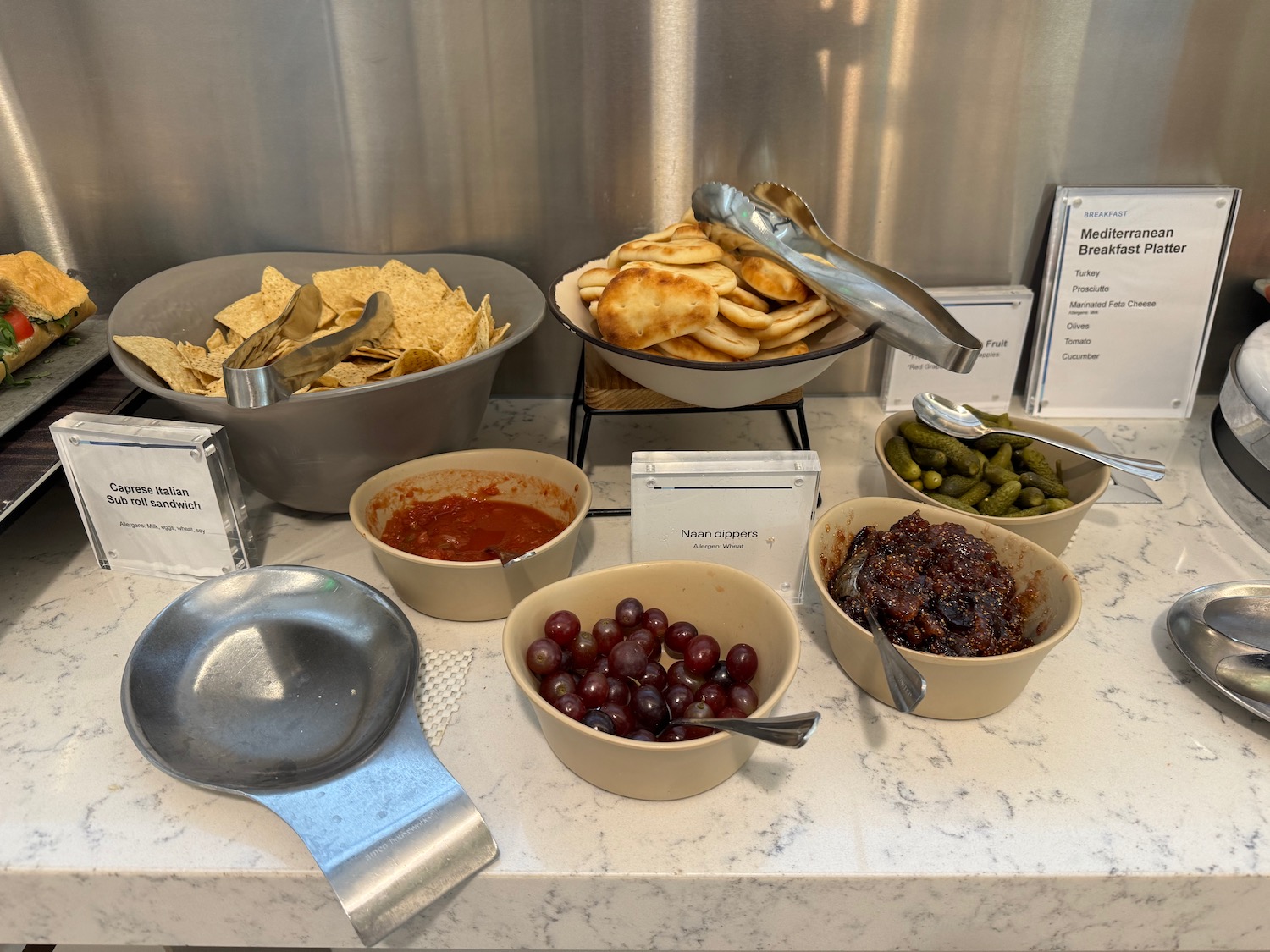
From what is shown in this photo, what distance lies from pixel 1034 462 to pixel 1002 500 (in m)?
0.10

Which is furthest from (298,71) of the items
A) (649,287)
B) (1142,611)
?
(1142,611)

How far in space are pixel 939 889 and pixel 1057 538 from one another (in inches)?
17.3

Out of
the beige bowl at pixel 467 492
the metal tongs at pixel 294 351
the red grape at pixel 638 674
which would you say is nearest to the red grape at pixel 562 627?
the red grape at pixel 638 674

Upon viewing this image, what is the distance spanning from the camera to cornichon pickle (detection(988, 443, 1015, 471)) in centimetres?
103

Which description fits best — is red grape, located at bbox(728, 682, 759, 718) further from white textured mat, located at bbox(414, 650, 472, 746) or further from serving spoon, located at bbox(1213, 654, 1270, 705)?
serving spoon, located at bbox(1213, 654, 1270, 705)

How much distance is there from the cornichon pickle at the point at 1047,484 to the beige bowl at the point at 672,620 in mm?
410

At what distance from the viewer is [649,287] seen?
0.90 metres

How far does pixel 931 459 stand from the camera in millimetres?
1021

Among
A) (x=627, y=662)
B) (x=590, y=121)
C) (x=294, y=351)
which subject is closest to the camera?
(x=627, y=662)

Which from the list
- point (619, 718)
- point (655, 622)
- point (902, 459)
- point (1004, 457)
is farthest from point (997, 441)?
point (619, 718)

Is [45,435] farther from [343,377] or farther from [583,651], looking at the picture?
[583,651]

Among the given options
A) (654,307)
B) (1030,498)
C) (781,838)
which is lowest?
(781,838)

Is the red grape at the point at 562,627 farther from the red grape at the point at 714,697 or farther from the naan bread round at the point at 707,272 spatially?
the naan bread round at the point at 707,272

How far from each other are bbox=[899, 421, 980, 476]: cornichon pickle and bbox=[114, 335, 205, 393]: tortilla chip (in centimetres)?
84
